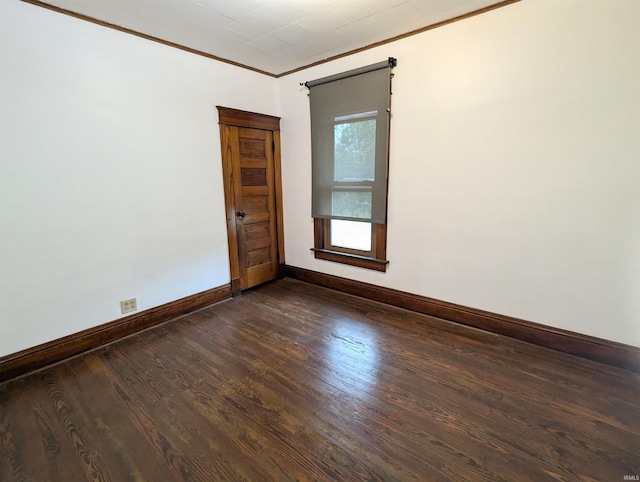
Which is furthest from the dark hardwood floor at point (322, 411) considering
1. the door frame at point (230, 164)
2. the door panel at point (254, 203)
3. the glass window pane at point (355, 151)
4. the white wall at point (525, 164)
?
the glass window pane at point (355, 151)

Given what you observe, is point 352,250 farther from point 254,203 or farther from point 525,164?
point 525,164

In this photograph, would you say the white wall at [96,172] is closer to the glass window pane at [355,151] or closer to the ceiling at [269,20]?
the ceiling at [269,20]

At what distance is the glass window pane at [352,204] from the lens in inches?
127

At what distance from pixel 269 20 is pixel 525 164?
2354mm

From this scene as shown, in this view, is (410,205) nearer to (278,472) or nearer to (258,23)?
(258,23)

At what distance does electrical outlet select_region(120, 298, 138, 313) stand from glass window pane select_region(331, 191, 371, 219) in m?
2.21

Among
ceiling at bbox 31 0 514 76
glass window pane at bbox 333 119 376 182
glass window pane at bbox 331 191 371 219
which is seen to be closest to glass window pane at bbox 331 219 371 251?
glass window pane at bbox 331 191 371 219

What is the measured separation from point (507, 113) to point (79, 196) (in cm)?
344

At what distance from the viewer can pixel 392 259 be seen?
319 centimetres

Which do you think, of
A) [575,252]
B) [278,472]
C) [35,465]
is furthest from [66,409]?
[575,252]

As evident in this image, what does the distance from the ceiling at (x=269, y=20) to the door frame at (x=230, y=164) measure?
624 mm

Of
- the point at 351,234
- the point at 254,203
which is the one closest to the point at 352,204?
the point at 351,234

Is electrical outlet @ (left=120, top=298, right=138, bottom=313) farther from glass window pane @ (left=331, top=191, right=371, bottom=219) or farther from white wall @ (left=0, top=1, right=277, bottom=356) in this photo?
glass window pane @ (left=331, top=191, right=371, bottom=219)

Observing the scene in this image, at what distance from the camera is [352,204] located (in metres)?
3.34
